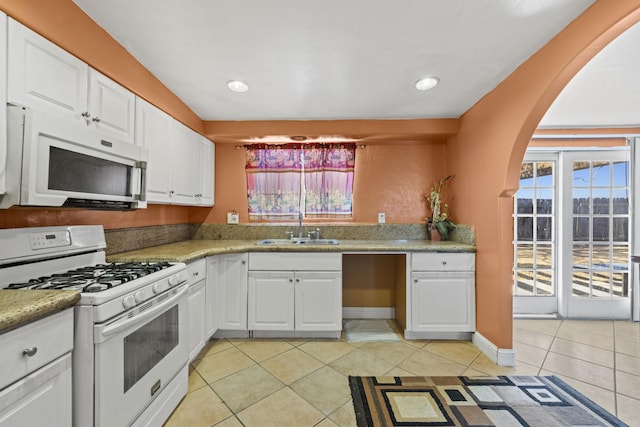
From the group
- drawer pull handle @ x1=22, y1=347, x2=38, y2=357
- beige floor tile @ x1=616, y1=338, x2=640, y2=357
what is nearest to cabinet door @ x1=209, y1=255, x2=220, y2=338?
drawer pull handle @ x1=22, y1=347, x2=38, y2=357

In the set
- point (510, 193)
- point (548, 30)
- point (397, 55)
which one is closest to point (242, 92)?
point (397, 55)

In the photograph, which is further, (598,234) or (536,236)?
(536,236)

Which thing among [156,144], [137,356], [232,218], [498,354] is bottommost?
[498,354]

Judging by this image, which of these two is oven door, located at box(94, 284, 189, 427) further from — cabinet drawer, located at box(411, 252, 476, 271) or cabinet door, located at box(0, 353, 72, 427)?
cabinet drawer, located at box(411, 252, 476, 271)

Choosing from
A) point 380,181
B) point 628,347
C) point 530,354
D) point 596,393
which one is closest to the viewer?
point 596,393

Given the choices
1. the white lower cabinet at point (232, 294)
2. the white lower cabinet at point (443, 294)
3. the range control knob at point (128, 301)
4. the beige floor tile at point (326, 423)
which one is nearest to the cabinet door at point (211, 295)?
the white lower cabinet at point (232, 294)

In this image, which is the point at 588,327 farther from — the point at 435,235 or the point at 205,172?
the point at 205,172

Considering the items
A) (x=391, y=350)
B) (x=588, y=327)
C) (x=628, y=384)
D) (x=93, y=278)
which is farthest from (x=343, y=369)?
(x=588, y=327)

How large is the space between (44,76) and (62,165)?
43 cm

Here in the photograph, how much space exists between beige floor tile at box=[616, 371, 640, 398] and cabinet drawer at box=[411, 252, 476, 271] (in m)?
1.11

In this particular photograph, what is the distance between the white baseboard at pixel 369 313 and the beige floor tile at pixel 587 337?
5.11 ft

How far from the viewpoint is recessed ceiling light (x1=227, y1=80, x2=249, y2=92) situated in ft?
6.68

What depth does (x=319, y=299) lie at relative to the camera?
2.38m

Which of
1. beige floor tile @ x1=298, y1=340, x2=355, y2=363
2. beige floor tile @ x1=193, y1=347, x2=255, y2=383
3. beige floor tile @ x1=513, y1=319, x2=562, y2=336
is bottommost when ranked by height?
beige floor tile @ x1=193, y1=347, x2=255, y2=383
